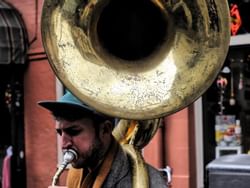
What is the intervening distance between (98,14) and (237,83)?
4.08m

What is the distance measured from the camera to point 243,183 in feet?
5.97

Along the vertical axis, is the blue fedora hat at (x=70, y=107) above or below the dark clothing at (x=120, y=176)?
above

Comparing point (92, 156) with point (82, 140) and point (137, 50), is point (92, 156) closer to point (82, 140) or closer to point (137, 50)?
point (82, 140)

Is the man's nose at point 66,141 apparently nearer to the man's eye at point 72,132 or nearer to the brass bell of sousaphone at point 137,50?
the man's eye at point 72,132

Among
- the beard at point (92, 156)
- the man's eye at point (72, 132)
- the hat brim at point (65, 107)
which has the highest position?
the hat brim at point (65, 107)

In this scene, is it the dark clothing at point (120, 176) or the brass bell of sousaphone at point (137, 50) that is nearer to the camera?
the brass bell of sousaphone at point (137, 50)

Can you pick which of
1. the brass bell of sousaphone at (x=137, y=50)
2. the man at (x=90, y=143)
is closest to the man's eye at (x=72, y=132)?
the man at (x=90, y=143)

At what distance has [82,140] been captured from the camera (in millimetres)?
2066

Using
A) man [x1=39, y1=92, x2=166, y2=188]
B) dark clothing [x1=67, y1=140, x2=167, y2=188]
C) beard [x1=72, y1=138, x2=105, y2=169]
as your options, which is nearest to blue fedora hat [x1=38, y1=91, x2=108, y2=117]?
man [x1=39, y1=92, x2=166, y2=188]

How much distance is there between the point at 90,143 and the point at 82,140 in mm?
32

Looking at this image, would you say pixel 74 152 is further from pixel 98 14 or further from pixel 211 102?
pixel 211 102

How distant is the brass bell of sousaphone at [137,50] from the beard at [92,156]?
17cm

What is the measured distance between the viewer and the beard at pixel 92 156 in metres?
2.06

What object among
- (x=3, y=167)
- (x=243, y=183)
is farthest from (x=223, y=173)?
(x=3, y=167)
